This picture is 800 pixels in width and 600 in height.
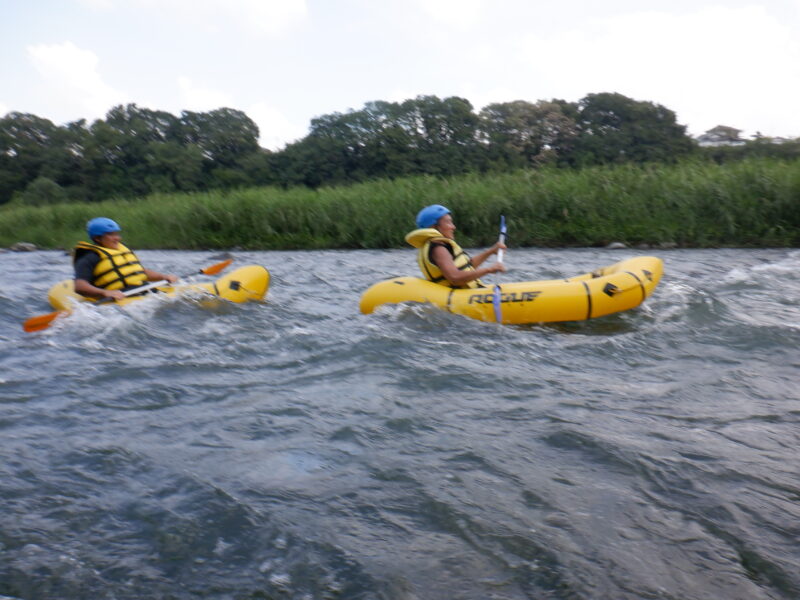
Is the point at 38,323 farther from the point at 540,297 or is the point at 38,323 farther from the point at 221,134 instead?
the point at 221,134

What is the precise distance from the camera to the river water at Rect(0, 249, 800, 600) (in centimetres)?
209

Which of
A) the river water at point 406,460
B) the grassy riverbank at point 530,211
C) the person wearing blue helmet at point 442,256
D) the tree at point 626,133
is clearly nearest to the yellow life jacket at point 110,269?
the river water at point 406,460

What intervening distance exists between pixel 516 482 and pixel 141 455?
150cm

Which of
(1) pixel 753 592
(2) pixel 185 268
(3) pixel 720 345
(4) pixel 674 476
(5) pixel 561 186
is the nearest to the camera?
(1) pixel 753 592

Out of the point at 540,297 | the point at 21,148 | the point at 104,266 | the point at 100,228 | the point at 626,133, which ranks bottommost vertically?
the point at 540,297

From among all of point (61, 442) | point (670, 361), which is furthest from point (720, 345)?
point (61, 442)

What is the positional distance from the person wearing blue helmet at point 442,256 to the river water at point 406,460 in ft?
1.31

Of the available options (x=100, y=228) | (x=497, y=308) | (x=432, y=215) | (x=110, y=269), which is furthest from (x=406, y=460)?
(x=100, y=228)

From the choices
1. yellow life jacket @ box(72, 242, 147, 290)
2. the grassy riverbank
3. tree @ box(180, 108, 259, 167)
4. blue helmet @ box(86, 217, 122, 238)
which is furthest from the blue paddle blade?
tree @ box(180, 108, 259, 167)

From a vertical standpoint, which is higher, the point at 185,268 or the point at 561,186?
the point at 561,186

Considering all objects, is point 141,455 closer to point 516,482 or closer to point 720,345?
point 516,482

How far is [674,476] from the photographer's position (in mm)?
2598

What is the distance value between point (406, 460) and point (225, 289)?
3622mm

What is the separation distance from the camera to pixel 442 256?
5.52 metres
